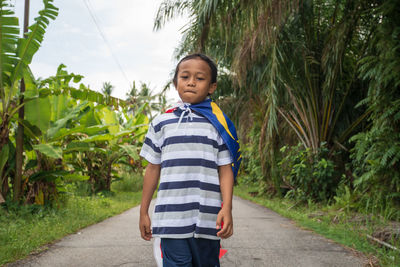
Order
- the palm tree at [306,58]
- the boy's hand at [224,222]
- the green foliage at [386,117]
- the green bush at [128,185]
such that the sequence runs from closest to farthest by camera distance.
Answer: the boy's hand at [224,222], the green foliage at [386,117], the palm tree at [306,58], the green bush at [128,185]

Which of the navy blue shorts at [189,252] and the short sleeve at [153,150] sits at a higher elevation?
the short sleeve at [153,150]

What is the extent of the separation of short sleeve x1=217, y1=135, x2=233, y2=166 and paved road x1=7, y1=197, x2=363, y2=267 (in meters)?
1.95

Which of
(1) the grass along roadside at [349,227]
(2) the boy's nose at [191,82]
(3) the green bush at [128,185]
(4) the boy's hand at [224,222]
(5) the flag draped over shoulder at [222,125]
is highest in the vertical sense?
(2) the boy's nose at [191,82]

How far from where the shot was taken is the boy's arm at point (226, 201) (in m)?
1.95

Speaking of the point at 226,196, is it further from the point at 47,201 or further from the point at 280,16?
the point at 47,201

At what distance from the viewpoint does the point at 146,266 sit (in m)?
3.60

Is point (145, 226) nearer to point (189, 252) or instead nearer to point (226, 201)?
point (189, 252)

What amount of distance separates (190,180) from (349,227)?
158 inches

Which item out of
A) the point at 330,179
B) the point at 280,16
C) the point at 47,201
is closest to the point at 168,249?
the point at 280,16

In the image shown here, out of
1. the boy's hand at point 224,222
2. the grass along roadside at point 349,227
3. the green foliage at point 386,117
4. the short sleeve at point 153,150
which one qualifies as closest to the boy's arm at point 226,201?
the boy's hand at point 224,222

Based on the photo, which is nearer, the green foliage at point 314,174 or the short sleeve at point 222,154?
the short sleeve at point 222,154

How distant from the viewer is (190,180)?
1988 millimetres

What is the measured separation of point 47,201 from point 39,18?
3.01 metres

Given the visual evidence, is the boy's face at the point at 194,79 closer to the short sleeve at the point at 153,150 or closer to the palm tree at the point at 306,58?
the short sleeve at the point at 153,150
